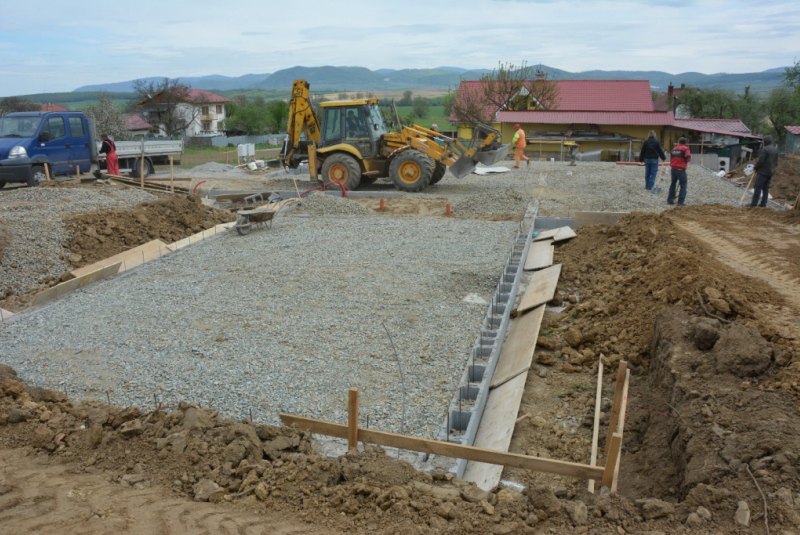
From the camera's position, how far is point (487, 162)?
53.0 feet

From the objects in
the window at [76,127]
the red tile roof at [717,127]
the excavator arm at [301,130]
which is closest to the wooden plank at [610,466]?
the excavator arm at [301,130]

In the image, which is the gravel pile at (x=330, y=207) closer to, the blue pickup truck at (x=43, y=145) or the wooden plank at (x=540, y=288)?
the wooden plank at (x=540, y=288)

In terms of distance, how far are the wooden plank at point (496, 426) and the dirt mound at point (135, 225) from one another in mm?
7119

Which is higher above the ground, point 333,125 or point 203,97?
point 203,97

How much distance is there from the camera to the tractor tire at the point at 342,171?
16.5 m

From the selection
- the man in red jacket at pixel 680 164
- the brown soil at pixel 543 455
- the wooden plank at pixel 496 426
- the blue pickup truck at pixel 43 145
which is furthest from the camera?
the blue pickup truck at pixel 43 145

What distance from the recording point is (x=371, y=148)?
650 inches

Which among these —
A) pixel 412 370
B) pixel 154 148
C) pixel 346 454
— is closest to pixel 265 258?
pixel 412 370

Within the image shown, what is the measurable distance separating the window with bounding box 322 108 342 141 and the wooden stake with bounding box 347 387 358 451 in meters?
13.0

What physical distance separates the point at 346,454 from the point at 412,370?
1.85 metres

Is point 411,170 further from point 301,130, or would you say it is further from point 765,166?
point 765,166

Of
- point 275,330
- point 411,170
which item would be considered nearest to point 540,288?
point 275,330

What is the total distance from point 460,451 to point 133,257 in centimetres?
788

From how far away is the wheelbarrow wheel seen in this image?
11870 mm
